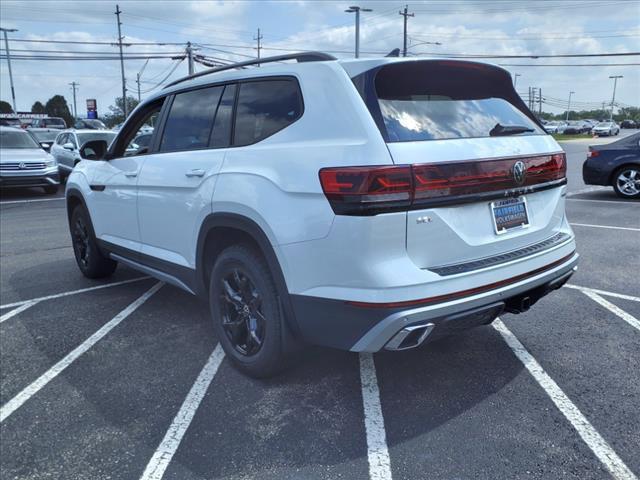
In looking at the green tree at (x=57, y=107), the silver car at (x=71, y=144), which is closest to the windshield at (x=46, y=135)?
the silver car at (x=71, y=144)

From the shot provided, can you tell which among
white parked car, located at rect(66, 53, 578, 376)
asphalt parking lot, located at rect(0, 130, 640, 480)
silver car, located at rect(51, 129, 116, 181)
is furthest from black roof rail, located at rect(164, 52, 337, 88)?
silver car, located at rect(51, 129, 116, 181)

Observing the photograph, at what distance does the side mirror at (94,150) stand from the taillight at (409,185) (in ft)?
11.0

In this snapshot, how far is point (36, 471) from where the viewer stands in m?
2.58

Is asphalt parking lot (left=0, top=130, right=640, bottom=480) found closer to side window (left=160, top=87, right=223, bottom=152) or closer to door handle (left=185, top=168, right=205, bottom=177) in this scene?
door handle (left=185, top=168, right=205, bottom=177)

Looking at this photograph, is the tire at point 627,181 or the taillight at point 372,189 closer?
the taillight at point 372,189

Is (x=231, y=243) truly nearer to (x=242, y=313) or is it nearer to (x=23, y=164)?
(x=242, y=313)

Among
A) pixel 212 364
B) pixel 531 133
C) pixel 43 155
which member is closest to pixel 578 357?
pixel 531 133

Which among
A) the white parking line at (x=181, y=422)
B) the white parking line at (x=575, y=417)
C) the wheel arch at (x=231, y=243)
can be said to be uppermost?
the wheel arch at (x=231, y=243)

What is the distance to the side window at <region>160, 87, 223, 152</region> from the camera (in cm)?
360

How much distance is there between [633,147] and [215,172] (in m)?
10.2

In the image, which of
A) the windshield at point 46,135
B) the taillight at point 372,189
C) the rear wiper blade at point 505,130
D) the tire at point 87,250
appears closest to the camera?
the taillight at point 372,189

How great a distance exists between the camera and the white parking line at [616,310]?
4133mm

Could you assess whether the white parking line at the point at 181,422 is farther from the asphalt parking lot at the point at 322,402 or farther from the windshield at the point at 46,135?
the windshield at the point at 46,135

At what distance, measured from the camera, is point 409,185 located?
2465 mm
